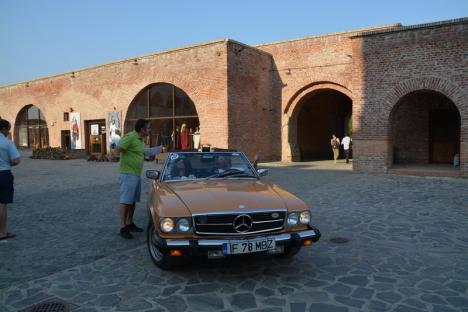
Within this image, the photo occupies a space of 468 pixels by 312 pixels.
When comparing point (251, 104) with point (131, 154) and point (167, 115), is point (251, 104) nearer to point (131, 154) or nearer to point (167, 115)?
point (167, 115)

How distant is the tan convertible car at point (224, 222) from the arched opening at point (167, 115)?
16022 millimetres

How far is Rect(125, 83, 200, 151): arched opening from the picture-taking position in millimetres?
21234

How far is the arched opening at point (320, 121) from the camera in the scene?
77.9 feet

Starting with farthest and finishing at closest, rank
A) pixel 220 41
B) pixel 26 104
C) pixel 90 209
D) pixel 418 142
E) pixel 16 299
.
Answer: pixel 26 104
pixel 220 41
pixel 418 142
pixel 90 209
pixel 16 299

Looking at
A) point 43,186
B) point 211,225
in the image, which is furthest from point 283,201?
point 43,186

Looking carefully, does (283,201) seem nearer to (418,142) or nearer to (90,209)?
(90,209)

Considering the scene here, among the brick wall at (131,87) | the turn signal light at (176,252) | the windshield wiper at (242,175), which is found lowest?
the turn signal light at (176,252)

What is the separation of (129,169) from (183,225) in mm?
2438

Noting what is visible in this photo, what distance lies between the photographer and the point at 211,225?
3.93 m

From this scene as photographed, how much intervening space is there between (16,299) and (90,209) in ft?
15.1

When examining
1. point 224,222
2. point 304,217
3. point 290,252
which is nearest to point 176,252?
point 224,222

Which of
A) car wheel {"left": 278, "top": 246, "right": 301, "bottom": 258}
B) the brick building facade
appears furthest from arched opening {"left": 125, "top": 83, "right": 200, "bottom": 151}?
car wheel {"left": 278, "top": 246, "right": 301, "bottom": 258}

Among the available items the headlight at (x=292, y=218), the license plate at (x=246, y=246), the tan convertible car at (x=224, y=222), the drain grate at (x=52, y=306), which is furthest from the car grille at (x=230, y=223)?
the drain grate at (x=52, y=306)

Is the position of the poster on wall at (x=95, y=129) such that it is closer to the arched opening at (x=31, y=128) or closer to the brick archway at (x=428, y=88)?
the arched opening at (x=31, y=128)
